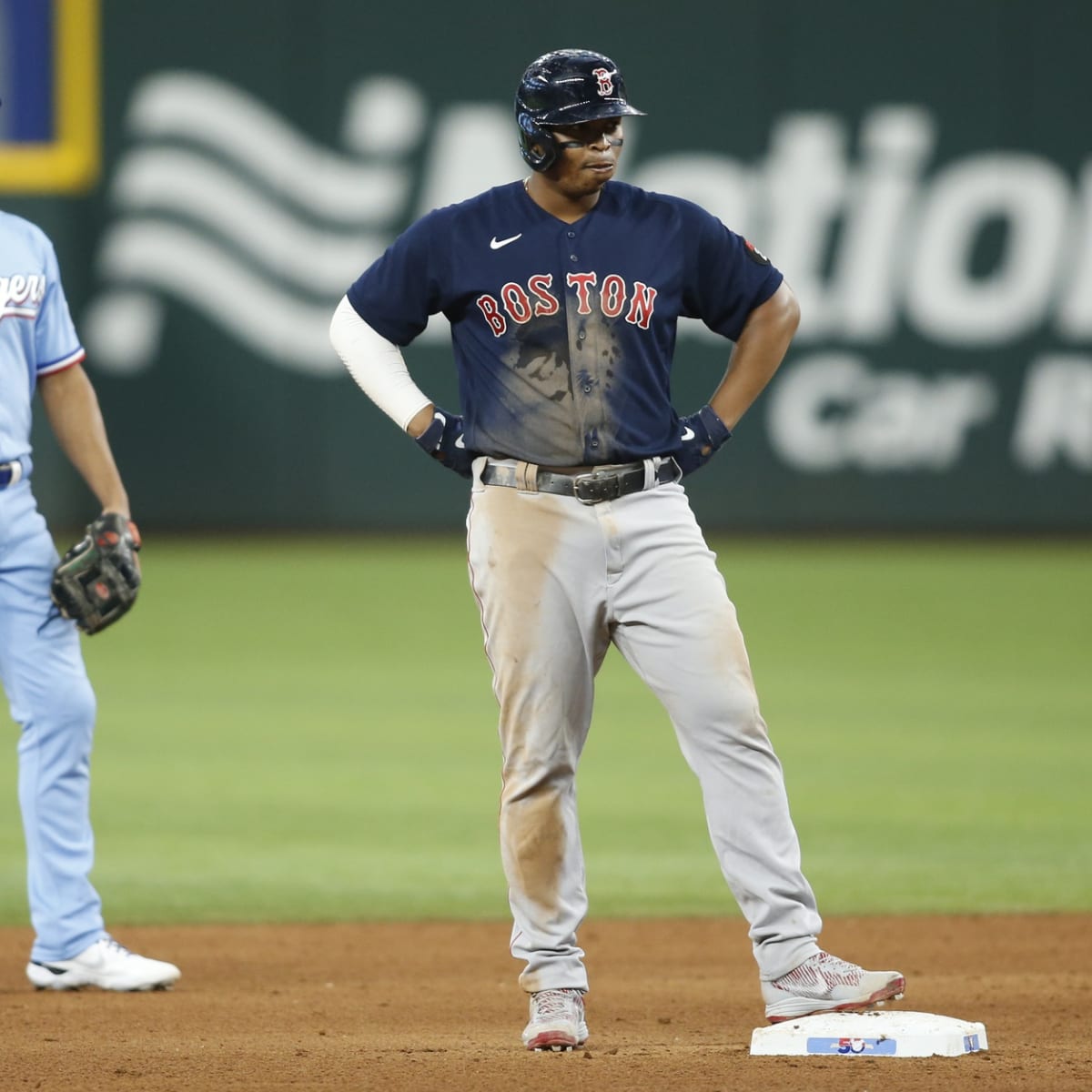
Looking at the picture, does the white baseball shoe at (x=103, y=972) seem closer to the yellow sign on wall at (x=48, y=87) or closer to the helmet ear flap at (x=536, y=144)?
the helmet ear flap at (x=536, y=144)

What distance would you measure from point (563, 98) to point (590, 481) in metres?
0.83

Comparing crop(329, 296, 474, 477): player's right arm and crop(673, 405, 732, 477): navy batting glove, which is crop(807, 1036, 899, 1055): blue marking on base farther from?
crop(329, 296, 474, 477): player's right arm

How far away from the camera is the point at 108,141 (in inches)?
755

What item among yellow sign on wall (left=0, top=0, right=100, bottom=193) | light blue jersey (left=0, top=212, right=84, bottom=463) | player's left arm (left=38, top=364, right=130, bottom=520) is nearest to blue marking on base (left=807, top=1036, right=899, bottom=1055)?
player's left arm (left=38, top=364, right=130, bottom=520)

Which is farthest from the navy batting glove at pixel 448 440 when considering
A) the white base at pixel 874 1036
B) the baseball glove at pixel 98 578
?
the white base at pixel 874 1036

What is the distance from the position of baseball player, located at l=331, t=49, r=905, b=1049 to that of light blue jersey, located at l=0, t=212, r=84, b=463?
3.90 ft

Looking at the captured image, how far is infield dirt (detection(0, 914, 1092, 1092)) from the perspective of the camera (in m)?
4.37

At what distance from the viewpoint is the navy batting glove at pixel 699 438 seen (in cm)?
492

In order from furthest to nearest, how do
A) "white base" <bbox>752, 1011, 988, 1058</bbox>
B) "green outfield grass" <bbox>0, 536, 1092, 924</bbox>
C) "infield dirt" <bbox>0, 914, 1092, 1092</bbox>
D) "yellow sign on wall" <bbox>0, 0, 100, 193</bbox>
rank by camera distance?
"yellow sign on wall" <bbox>0, 0, 100, 193</bbox> < "green outfield grass" <bbox>0, 536, 1092, 924</bbox> < "white base" <bbox>752, 1011, 988, 1058</bbox> < "infield dirt" <bbox>0, 914, 1092, 1092</bbox>

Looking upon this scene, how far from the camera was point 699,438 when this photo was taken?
16.2 feet

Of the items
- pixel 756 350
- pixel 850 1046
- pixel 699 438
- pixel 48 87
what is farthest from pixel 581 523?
pixel 48 87

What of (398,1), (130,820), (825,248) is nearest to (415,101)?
(398,1)

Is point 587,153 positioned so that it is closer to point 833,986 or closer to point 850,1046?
point 833,986

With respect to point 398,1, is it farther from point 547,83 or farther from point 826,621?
point 547,83
